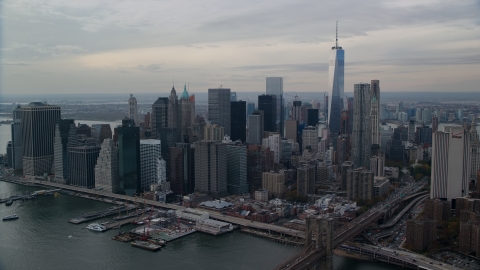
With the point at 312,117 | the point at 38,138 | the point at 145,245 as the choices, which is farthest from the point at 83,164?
the point at 312,117

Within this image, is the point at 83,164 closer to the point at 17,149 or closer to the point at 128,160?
the point at 128,160

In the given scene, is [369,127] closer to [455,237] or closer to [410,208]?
[410,208]

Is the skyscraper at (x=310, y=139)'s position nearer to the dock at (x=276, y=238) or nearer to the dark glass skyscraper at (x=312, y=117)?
the dark glass skyscraper at (x=312, y=117)

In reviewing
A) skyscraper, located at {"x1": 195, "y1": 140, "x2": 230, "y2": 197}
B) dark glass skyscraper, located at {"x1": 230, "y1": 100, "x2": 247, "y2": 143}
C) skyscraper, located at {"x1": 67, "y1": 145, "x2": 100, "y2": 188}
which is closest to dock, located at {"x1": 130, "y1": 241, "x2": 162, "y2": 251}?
skyscraper, located at {"x1": 195, "y1": 140, "x2": 230, "y2": 197}

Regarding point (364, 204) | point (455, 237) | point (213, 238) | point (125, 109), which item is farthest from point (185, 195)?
point (125, 109)

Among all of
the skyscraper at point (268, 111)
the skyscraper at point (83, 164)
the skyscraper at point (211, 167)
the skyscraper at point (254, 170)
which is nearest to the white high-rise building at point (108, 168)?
the skyscraper at point (83, 164)

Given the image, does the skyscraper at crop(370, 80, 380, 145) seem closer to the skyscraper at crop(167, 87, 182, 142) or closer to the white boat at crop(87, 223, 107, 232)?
the skyscraper at crop(167, 87, 182, 142)
